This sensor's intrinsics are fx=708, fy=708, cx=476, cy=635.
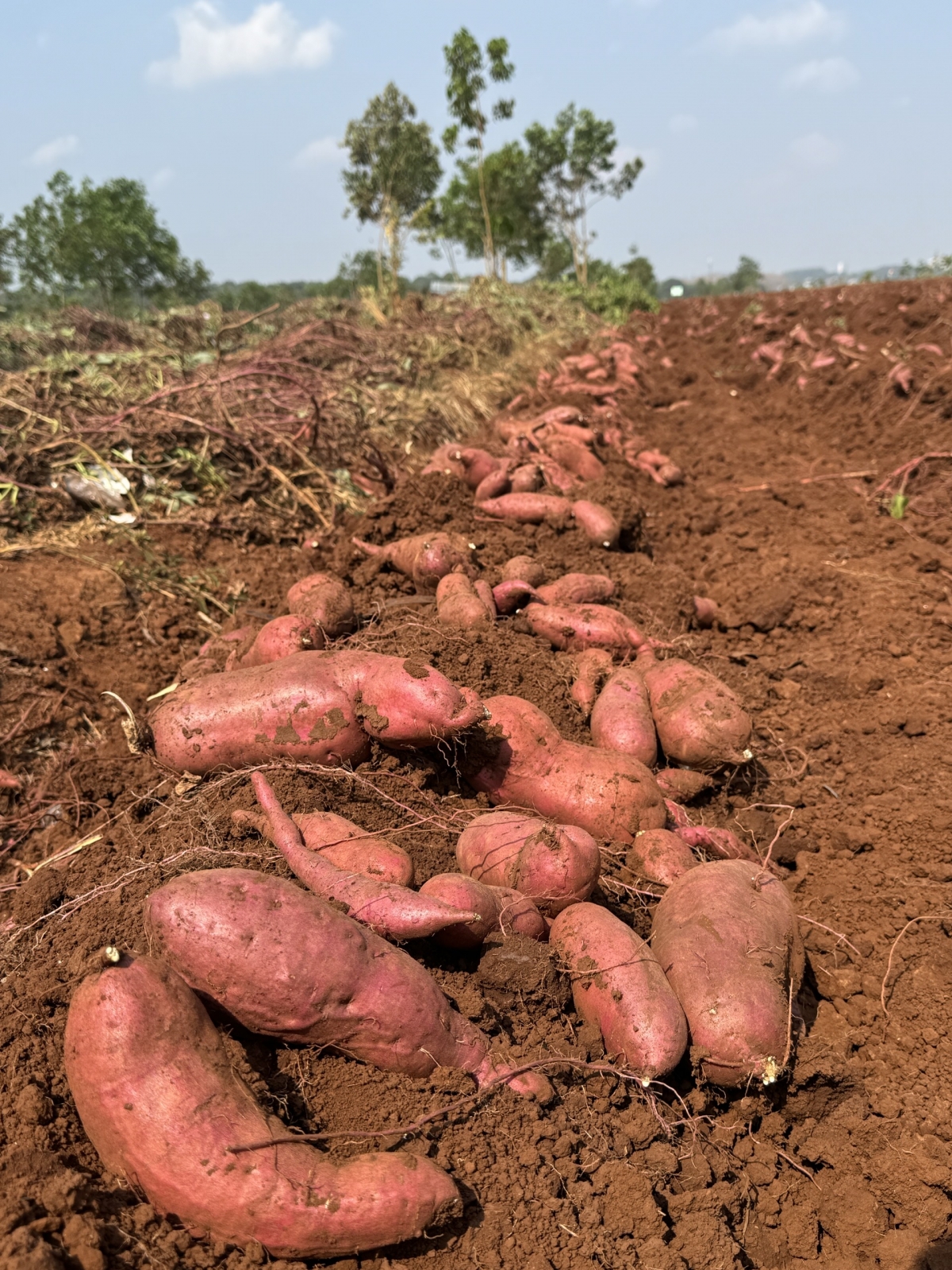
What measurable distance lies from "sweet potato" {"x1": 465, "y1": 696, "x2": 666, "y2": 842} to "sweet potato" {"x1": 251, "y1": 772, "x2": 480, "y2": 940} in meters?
0.70

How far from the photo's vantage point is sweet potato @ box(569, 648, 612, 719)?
3.06 metres

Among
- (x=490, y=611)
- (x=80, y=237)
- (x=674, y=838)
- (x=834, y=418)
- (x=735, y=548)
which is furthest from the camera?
(x=80, y=237)

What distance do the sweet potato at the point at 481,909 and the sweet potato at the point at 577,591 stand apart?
176 centimetres

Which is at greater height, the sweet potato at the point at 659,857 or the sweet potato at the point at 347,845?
the sweet potato at the point at 347,845

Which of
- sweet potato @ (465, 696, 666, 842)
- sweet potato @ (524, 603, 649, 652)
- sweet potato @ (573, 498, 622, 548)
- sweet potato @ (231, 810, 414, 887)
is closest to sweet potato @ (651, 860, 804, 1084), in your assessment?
sweet potato @ (465, 696, 666, 842)

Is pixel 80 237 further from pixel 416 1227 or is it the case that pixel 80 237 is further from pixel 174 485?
pixel 416 1227

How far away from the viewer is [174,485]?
15.8ft

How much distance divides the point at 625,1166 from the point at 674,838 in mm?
1006

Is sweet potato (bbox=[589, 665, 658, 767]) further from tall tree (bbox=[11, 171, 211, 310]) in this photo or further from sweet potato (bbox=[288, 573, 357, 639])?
tall tree (bbox=[11, 171, 211, 310])

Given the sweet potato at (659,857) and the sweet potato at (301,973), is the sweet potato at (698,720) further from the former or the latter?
the sweet potato at (301,973)

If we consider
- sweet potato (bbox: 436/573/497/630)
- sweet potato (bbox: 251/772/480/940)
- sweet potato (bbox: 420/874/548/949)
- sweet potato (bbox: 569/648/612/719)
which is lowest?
sweet potato (bbox: 420/874/548/949)

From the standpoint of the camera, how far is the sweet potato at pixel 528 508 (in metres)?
4.37

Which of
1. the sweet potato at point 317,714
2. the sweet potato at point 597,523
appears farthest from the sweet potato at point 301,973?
the sweet potato at point 597,523

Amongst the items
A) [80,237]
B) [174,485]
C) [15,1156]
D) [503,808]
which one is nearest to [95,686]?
[174,485]
